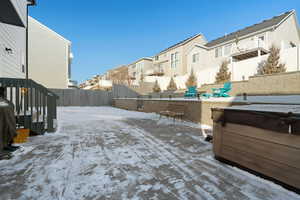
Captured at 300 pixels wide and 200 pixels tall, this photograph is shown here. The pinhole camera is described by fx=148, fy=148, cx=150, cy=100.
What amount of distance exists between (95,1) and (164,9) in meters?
8.14

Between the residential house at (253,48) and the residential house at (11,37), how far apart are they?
1542cm

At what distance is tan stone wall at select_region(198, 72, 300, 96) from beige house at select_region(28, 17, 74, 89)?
17.7 m

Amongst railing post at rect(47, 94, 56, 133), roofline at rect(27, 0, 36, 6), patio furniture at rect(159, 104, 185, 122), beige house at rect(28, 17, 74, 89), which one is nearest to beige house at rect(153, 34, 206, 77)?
beige house at rect(28, 17, 74, 89)

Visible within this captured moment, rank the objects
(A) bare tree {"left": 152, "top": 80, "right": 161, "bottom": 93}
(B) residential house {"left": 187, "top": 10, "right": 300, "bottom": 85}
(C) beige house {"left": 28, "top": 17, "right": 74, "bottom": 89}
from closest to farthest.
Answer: (B) residential house {"left": 187, "top": 10, "right": 300, "bottom": 85}, (C) beige house {"left": 28, "top": 17, "right": 74, "bottom": 89}, (A) bare tree {"left": 152, "top": 80, "right": 161, "bottom": 93}

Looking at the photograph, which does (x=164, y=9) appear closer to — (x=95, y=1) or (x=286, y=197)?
(x=95, y=1)

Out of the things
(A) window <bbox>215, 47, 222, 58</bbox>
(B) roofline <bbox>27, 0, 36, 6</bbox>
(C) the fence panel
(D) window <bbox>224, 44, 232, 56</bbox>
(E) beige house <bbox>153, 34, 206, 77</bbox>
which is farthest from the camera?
(E) beige house <bbox>153, 34, 206, 77</bbox>

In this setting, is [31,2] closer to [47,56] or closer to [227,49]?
[47,56]

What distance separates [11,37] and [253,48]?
17.7 meters

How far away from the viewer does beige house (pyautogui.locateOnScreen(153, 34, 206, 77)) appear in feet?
82.2

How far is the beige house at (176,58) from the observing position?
986 inches

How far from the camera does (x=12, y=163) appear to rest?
271 centimetres

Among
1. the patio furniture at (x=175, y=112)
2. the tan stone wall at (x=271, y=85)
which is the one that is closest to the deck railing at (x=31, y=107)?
A: the patio furniture at (x=175, y=112)

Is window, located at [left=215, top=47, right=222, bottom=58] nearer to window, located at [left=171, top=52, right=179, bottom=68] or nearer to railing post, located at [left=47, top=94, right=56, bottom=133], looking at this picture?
window, located at [left=171, top=52, right=179, bottom=68]

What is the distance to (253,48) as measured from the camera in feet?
45.6
